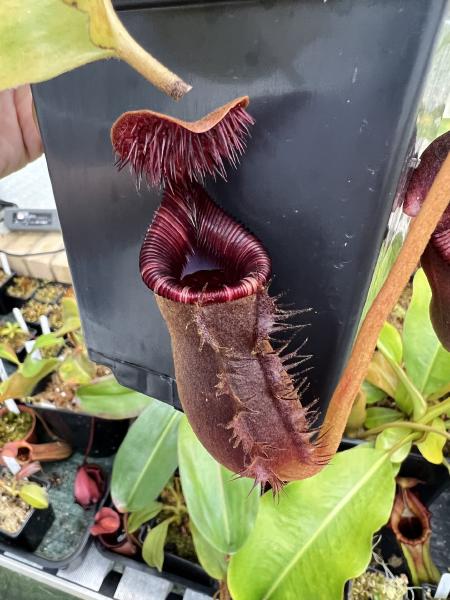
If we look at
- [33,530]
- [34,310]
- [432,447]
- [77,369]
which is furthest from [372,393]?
[34,310]

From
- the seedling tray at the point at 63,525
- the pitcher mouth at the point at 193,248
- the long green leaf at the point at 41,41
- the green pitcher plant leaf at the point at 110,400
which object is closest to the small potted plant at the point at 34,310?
the seedling tray at the point at 63,525

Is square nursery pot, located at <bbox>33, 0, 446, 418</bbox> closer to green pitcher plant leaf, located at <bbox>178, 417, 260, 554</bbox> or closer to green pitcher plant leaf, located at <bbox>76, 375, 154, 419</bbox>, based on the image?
green pitcher plant leaf, located at <bbox>178, 417, 260, 554</bbox>

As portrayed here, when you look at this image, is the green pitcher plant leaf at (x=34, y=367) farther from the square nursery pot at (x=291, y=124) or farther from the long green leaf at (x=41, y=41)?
the long green leaf at (x=41, y=41)

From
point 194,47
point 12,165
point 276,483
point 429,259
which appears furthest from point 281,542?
point 12,165

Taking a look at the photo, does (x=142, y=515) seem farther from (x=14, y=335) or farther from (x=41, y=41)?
(x=41, y=41)

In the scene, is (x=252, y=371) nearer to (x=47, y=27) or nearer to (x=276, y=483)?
(x=276, y=483)

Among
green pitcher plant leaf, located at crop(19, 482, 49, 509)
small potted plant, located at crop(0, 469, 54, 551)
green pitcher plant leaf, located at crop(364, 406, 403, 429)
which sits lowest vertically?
small potted plant, located at crop(0, 469, 54, 551)

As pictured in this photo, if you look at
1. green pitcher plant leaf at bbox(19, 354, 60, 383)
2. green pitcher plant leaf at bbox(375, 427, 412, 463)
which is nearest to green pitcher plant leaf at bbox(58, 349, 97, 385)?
green pitcher plant leaf at bbox(19, 354, 60, 383)
